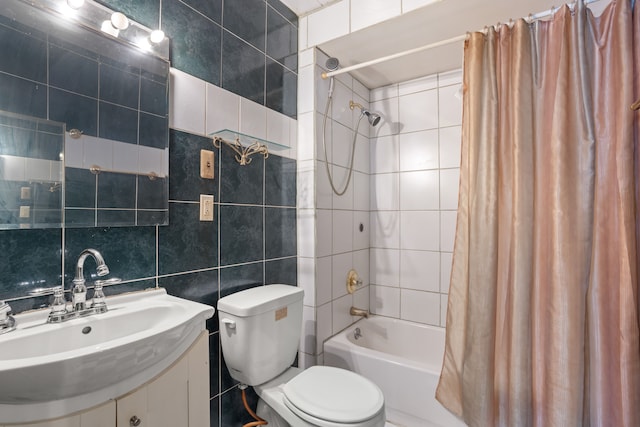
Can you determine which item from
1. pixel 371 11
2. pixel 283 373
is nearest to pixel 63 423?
pixel 283 373

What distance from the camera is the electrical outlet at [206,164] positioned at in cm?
132

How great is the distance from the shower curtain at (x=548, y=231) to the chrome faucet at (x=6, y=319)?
1.53 metres

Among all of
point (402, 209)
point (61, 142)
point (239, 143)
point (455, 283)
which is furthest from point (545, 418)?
point (61, 142)

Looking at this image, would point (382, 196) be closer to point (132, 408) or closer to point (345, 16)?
point (345, 16)

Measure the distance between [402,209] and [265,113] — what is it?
118 cm

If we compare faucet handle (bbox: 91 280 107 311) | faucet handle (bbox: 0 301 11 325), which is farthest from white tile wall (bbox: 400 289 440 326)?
faucet handle (bbox: 0 301 11 325)

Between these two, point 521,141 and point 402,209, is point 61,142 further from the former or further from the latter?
point 402,209

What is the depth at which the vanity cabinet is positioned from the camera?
731mm

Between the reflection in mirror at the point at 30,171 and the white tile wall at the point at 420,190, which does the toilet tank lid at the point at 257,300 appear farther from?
the white tile wall at the point at 420,190

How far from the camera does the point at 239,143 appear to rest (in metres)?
1.46

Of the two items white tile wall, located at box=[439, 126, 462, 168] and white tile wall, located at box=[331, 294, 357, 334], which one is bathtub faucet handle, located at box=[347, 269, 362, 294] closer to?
white tile wall, located at box=[331, 294, 357, 334]

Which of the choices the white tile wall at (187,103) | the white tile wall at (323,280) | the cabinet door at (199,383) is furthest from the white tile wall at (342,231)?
the cabinet door at (199,383)

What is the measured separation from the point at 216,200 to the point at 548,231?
139 cm

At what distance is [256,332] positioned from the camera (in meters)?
1.27
